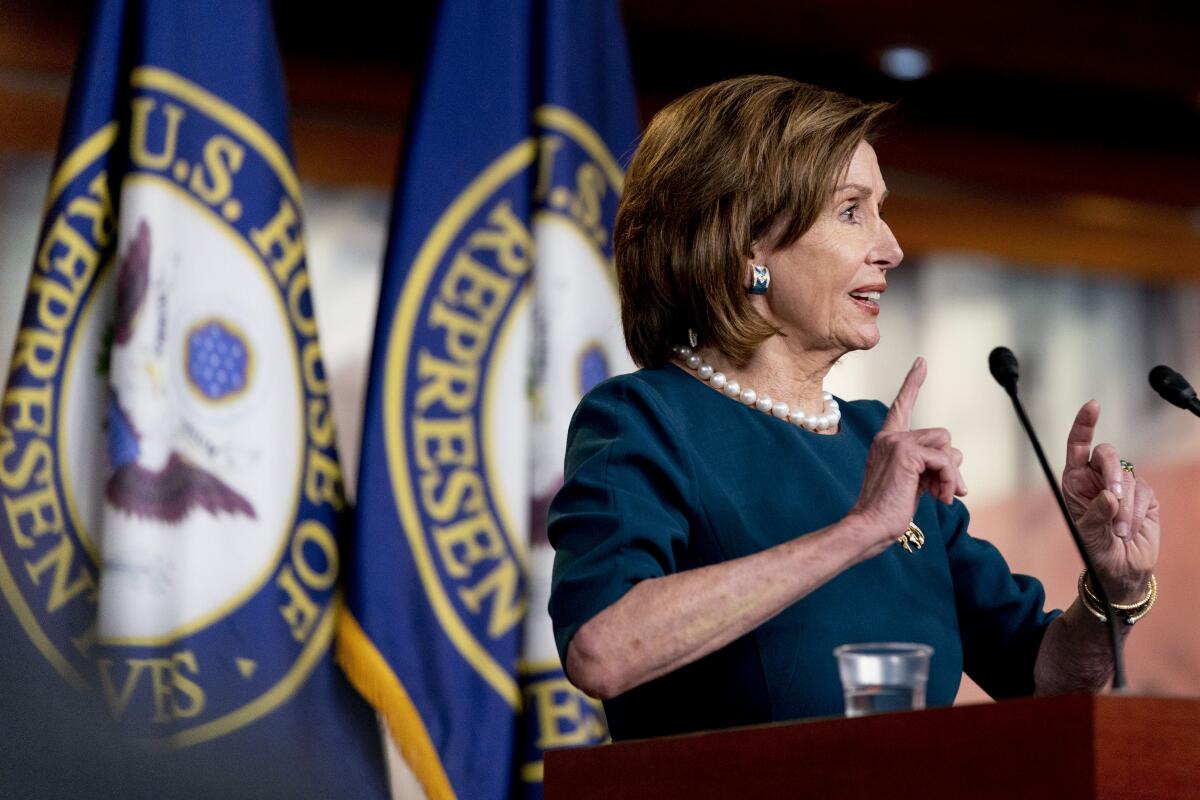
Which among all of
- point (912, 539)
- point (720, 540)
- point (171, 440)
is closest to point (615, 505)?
point (720, 540)

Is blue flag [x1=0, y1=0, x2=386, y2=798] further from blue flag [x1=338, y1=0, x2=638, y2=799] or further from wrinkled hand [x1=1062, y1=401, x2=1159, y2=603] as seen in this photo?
wrinkled hand [x1=1062, y1=401, x2=1159, y2=603]

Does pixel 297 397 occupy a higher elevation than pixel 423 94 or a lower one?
lower

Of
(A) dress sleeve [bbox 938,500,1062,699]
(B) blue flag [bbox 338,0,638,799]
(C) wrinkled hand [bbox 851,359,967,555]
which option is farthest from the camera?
(B) blue flag [bbox 338,0,638,799]

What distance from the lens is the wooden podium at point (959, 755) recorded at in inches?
41.4

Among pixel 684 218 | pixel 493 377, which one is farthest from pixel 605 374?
pixel 684 218

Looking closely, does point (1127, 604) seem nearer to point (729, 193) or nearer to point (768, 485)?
point (768, 485)

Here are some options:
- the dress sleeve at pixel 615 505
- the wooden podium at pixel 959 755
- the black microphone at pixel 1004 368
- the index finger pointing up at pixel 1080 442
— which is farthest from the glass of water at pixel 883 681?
the index finger pointing up at pixel 1080 442

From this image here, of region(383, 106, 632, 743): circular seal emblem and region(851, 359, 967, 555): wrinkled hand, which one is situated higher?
region(383, 106, 632, 743): circular seal emblem

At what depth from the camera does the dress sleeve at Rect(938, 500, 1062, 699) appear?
1.91 m

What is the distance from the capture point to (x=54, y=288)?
2.82 meters

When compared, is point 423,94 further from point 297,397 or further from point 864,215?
point 864,215

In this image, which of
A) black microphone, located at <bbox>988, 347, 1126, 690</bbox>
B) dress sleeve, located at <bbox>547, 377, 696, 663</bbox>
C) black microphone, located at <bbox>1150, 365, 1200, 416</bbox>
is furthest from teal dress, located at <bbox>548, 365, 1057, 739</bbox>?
black microphone, located at <bbox>1150, 365, 1200, 416</bbox>

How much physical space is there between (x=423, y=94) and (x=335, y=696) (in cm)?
127

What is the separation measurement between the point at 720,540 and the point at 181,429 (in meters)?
1.53
